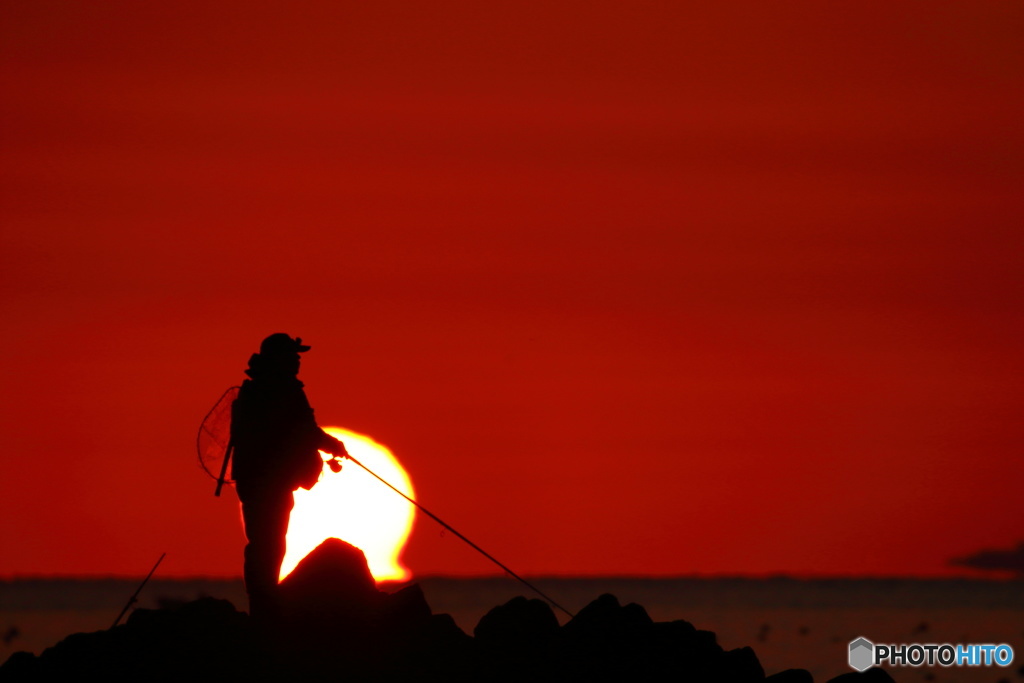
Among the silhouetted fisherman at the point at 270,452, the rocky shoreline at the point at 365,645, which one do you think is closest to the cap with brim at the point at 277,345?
the silhouetted fisherman at the point at 270,452

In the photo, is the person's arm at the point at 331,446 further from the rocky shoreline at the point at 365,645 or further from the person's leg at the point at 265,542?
the rocky shoreline at the point at 365,645

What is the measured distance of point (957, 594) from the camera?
120375 millimetres

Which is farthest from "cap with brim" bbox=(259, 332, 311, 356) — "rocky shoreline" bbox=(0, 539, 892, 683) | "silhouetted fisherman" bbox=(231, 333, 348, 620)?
"rocky shoreline" bbox=(0, 539, 892, 683)

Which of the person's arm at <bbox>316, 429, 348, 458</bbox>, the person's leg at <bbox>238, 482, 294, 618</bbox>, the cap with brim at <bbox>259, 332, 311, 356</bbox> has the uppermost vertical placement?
the cap with brim at <bbox>259, 332, 311, 356</bbox>

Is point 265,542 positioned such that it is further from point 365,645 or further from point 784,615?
point 784,615

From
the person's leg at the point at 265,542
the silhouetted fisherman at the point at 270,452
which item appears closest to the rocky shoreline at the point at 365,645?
the person's leg at the point at 265,542

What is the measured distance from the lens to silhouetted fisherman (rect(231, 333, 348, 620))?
16.4 meters

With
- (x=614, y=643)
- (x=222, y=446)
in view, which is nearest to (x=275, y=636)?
(x=222, y=446)

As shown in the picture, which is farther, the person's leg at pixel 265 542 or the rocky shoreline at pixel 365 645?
the person's leg at pixel 265 542

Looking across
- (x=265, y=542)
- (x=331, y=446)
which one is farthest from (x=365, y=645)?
(x=331, y=446)

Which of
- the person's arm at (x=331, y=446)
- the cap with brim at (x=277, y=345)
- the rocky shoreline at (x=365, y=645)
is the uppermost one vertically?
the cap with brim at (x=277, y=345)

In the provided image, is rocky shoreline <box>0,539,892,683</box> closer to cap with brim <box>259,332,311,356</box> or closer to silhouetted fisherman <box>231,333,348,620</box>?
silhouetted fisherman <box>231,333,348,620</box>

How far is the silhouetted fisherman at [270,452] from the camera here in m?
16.4

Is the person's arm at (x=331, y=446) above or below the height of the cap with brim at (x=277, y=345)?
below
